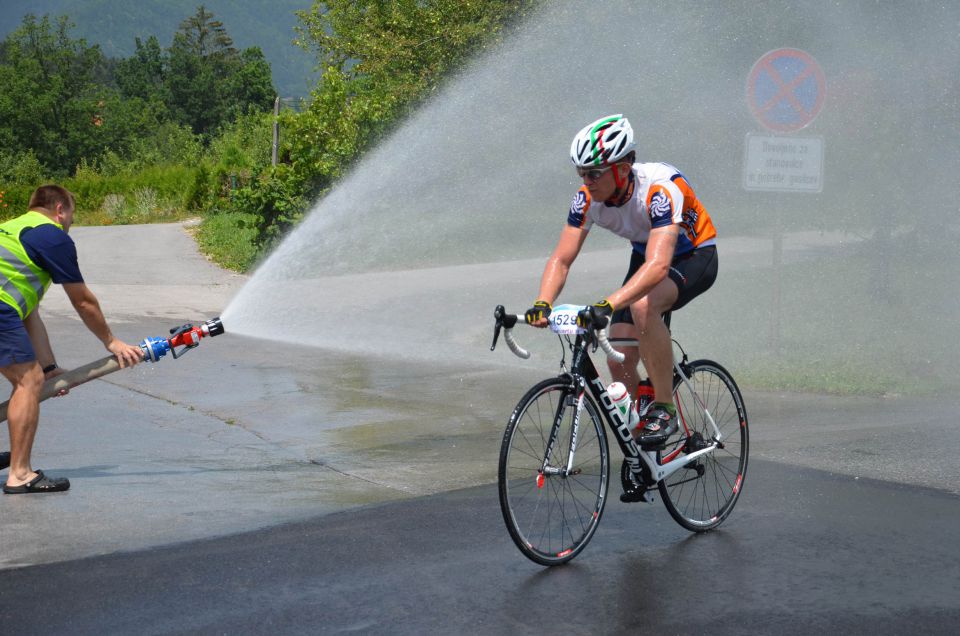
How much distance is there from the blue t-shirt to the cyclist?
104 inches

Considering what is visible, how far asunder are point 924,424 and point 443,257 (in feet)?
36.0

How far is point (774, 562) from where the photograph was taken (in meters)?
5.29

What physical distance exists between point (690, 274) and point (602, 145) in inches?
33.5

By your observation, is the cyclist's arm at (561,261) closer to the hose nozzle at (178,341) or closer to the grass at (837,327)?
the hose nozzle at (178,341)

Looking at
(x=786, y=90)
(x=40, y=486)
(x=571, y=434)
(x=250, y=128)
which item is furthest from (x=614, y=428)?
(x=250, y=128)

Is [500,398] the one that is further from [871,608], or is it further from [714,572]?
[871,608]

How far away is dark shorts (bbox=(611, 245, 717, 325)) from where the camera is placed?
5695 millimetres

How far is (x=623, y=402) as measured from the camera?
17.9ft

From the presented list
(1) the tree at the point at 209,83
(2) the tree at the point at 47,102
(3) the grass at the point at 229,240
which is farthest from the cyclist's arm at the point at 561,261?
(1) the tree at the point at 209,83

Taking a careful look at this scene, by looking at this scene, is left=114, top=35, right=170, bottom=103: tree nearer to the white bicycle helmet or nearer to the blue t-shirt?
the blue t-shirt

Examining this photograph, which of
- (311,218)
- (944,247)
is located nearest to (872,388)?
(944,247)

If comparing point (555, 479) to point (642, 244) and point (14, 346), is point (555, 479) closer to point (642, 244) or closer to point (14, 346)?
point (642, 244)

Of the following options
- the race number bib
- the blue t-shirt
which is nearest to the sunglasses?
the race number bib

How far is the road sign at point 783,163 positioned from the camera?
11.0 meters
